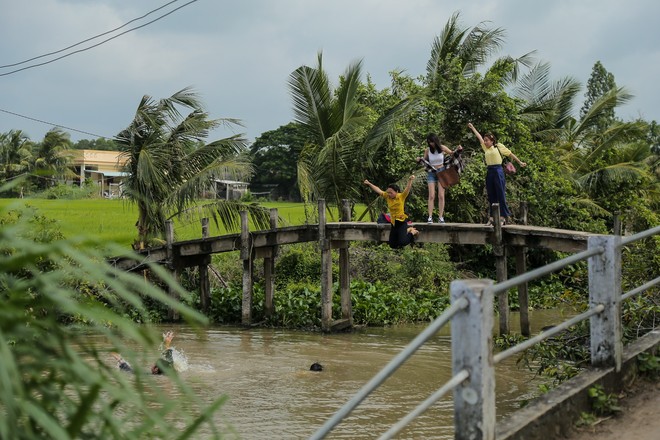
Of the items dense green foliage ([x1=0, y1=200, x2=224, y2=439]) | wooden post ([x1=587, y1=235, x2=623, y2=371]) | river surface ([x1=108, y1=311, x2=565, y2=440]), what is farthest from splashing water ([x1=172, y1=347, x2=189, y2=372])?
dense green foliage ([x1=0, y1=200, x2=224, y2=439])

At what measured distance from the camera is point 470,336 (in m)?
3.67

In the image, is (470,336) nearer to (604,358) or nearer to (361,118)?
(604,358)

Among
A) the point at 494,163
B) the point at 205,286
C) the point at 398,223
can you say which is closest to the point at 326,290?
the point at 205,286

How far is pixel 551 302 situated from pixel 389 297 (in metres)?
9.18

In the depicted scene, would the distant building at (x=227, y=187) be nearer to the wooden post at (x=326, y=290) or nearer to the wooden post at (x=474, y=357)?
the wooden post at (x=326, y=290)

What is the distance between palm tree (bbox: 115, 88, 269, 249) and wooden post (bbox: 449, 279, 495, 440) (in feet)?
55.6

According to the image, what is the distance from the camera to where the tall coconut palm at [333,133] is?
22031mm

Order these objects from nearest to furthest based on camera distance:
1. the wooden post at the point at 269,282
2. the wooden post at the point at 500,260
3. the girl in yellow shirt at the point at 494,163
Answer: the girl in yellow shirt at the point at 494,163, the wooden post at the point at 500,260, the wooden post at the point at 269,282

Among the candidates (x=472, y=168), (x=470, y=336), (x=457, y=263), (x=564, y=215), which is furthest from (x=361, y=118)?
(x=470, y=336)

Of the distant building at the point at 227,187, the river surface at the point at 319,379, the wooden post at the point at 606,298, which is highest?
the distant building at the point at 227,187

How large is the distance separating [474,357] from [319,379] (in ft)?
33.4

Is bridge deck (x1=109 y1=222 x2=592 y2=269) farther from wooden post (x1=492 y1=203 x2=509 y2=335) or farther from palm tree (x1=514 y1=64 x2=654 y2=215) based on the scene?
palm tree (x1=514 y1=64 x2=654 y2=215)

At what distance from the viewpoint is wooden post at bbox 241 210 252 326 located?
61.7 feet

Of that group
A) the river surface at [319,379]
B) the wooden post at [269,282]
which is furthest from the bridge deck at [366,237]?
the river surface at [319,379]
